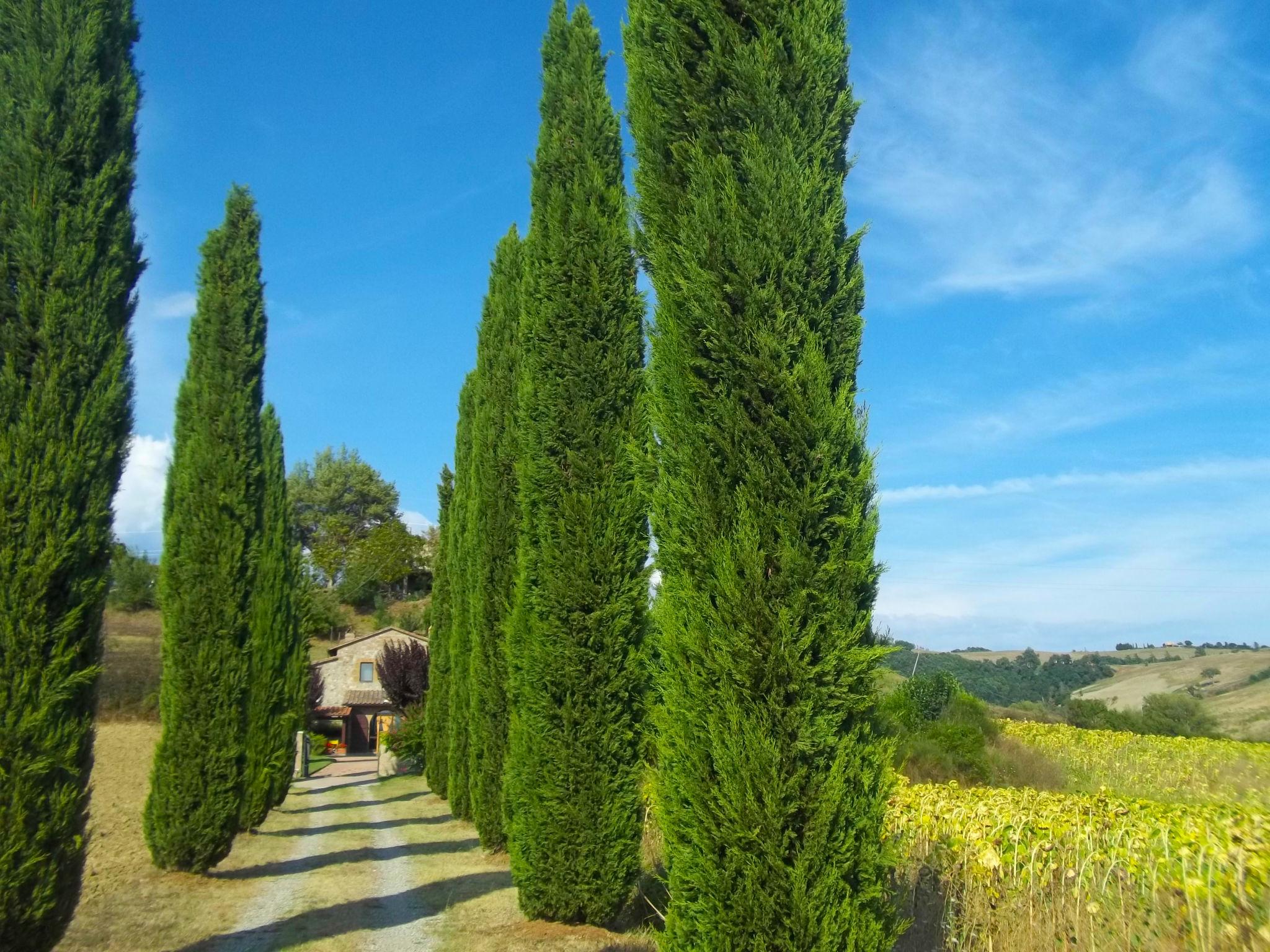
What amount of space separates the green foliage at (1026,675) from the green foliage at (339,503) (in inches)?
1603

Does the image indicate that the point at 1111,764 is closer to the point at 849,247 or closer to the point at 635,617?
the point at 635,617

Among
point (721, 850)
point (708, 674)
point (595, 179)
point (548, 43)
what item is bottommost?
point (721, 850)

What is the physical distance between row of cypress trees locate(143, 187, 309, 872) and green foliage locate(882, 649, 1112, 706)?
2842 centimetres

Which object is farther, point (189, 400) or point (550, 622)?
point (189, 400)

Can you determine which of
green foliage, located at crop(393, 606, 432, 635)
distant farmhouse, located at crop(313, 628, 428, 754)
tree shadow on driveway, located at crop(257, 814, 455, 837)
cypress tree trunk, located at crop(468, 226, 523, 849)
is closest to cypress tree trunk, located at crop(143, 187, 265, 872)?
cypress tree trunk, located at crop(468, 226, 523, 849)

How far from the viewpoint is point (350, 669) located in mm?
43531

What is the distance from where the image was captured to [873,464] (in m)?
4.62

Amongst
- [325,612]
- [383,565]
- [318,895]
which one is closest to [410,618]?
[325,612]

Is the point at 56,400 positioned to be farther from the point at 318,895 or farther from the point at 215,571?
the point at 318,895

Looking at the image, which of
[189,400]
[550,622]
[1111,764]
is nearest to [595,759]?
[550,622]

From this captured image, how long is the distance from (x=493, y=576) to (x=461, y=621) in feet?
13.4

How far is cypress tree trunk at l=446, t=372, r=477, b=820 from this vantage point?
14109 mm

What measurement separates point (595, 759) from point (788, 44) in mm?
5667

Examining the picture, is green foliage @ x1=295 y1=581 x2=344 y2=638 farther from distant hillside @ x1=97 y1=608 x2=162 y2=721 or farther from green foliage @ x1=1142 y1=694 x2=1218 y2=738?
green foliage @ x1=1142 y1=694 x2=1218 y2=738
